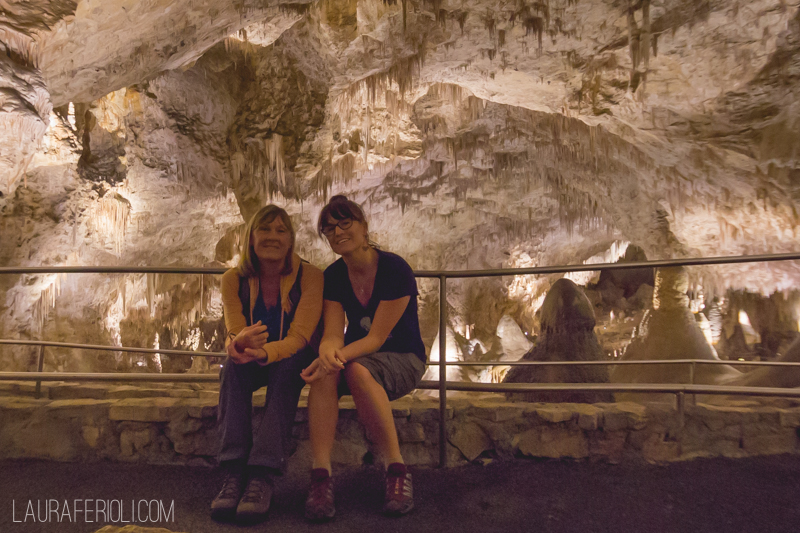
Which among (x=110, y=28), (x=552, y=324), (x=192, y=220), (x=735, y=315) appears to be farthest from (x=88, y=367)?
(x=735, y=315)

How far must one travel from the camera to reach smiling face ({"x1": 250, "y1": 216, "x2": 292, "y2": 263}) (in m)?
2.24

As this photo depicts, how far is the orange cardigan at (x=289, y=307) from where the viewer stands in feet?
7.00

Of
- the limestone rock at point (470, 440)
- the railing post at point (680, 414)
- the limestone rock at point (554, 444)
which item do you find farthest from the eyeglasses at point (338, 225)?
the railing post at point (680, 414)

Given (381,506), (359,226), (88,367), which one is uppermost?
(359,226)

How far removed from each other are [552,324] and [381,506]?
3995mm

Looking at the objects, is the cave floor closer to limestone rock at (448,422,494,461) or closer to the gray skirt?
limestone rock at (448,422,494,461)

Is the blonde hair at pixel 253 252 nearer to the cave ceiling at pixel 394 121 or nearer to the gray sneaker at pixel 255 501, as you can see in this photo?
the gray sneaker at pixel 255 501

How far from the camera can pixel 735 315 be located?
12180 mm

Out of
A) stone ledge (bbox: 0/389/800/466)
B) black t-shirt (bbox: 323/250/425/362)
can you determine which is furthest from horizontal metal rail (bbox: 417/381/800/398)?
black t-shirt (bbox: 323/250/425/362)

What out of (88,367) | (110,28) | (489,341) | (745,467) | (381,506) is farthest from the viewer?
(489,341)

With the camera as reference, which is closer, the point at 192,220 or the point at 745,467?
the point at 745,467

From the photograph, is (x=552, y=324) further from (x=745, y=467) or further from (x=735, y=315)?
(x=735, y=315)

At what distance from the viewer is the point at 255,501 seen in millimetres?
1884

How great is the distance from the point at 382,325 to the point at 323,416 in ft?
1.54
